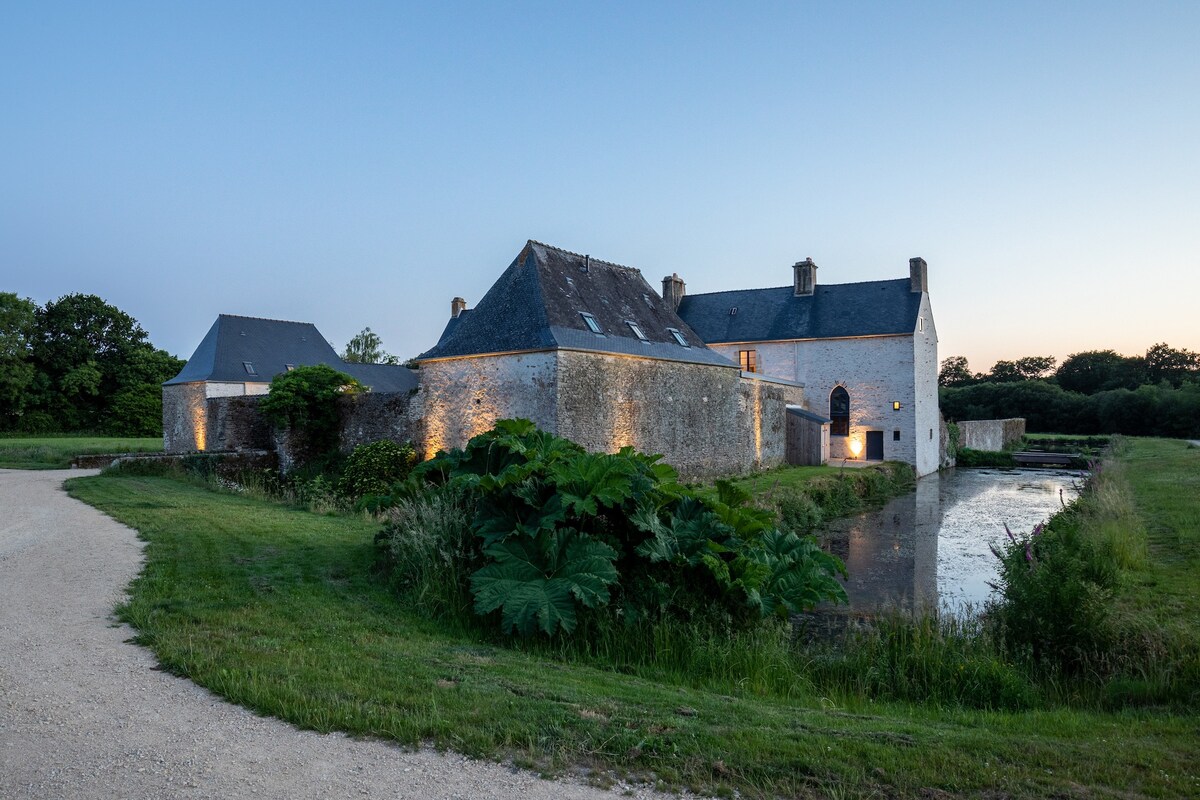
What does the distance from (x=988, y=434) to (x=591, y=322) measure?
31.6m

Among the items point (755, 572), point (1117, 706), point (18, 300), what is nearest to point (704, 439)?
point (755, 572)

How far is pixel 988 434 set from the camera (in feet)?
133

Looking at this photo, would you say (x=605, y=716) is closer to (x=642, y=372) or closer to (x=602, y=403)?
(x=602, y=403)

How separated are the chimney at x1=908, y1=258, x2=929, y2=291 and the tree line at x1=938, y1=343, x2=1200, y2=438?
28146mm

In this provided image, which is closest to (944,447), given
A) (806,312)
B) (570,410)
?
(806,312)

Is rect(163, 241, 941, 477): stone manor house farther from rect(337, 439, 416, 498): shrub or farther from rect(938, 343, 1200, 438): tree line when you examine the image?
rect(938, 343, 1200, 438): tree line

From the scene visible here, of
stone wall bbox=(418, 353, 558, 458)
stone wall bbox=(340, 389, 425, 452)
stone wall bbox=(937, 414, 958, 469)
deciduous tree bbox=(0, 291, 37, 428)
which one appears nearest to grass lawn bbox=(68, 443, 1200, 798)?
stone wall bbox=(418, 353, 558, 458)

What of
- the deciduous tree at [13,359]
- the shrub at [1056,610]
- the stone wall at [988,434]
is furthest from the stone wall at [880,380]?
the deciduous tree at [13,359]

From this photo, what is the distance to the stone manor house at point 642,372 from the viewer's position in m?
18.0

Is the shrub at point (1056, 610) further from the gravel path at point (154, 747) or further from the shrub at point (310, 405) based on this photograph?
the shrub at point (310, 405)

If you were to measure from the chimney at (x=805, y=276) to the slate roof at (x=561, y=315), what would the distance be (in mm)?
12171

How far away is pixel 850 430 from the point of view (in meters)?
30.9

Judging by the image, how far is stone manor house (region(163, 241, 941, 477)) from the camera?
1798 cm

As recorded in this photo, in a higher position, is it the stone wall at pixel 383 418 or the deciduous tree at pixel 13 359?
the deciduous tree at pixel 13 359
